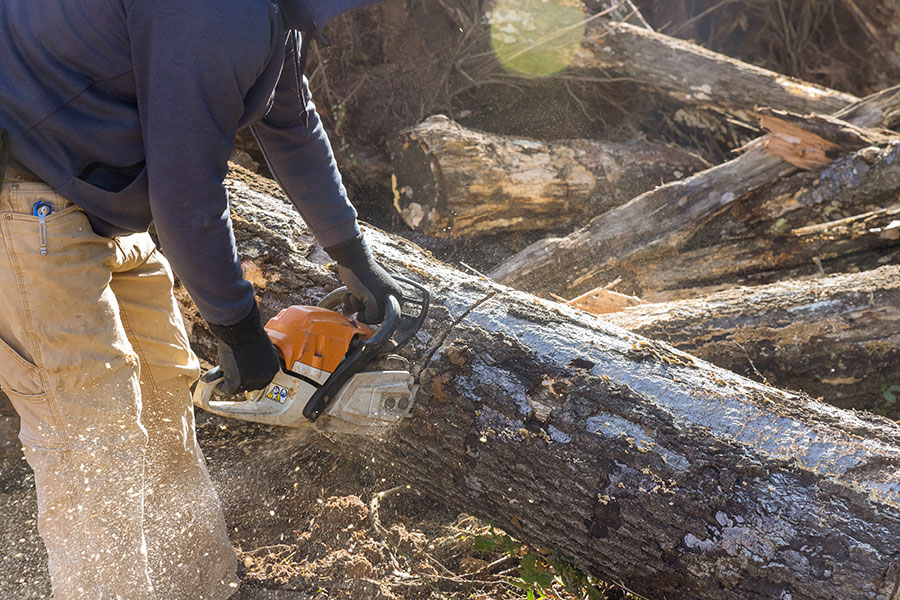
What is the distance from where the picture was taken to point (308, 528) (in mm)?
2479

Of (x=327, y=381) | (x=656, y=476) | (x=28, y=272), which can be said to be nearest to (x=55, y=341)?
(x=28, y=272)

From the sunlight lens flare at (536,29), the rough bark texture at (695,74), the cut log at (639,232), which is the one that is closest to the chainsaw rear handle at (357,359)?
the cut log at (639,232)

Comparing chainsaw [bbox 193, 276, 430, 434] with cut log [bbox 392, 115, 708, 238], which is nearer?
chainsaw [bbox 193, 276, 430, 434]

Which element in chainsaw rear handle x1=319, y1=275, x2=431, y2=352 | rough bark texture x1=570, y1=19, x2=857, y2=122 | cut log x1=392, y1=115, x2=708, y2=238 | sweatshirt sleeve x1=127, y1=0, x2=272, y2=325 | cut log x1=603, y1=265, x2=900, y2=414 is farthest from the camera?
rough bark texture x1=570, y1=19, x2=857, y2=122

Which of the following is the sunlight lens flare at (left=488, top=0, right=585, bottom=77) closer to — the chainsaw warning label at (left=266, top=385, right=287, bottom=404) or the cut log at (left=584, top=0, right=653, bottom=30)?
the cut log at (left=584, top=0, right=653, bottom=30)

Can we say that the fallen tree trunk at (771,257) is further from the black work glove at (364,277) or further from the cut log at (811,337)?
the black work glove at (364,277)

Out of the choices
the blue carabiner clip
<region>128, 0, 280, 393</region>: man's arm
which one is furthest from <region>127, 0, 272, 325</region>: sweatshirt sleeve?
the blue carabiner clip

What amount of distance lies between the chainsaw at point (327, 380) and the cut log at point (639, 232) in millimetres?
1818

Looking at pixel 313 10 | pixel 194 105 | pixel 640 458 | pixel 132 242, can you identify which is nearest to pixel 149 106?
pixel 194 105

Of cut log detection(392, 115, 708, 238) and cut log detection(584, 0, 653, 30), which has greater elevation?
cut log detection(584, 0, 653, 30)

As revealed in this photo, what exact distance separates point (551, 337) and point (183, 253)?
3.94ft

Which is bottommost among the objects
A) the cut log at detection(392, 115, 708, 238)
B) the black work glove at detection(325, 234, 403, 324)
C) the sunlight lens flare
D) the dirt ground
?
the dirt ground

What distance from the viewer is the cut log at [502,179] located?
412 centimetres

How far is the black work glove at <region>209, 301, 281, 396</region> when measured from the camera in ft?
5.63
